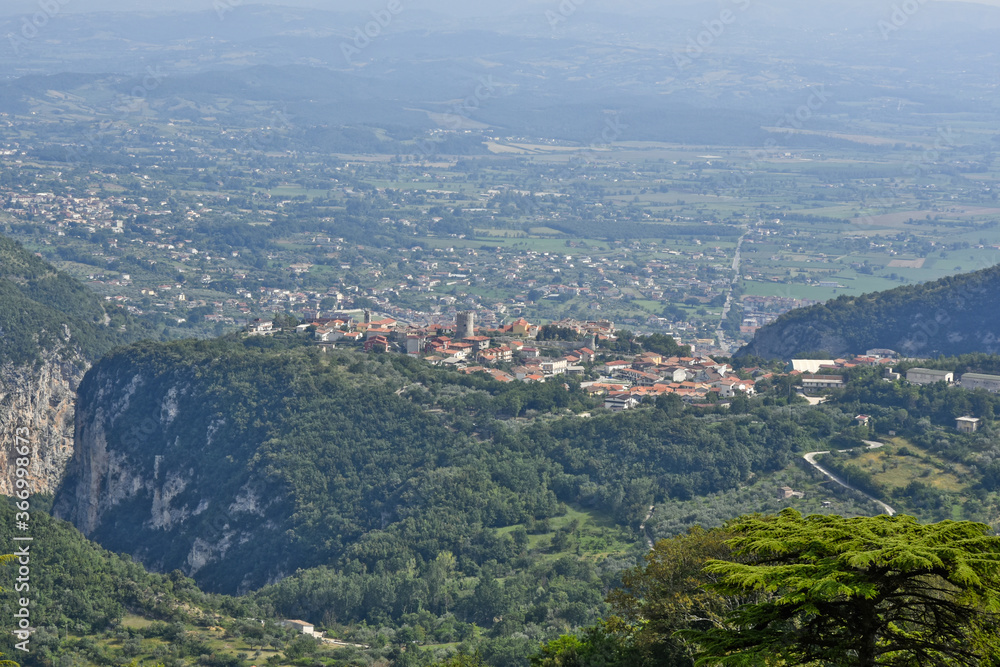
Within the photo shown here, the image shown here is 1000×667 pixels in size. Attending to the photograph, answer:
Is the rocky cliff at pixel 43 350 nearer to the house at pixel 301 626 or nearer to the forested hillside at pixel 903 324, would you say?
the house at pixel 301 626

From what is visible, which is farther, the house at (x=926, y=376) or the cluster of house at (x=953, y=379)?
the house at (x=926, y=376)

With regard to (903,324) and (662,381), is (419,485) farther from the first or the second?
(903,324)

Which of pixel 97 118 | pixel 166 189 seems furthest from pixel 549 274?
pixel 97 118

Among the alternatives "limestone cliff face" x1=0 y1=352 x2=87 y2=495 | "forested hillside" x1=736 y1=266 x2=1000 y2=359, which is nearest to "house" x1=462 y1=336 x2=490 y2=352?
"limestone cliff face" x1=0 y1=352 x2=87 y2=495

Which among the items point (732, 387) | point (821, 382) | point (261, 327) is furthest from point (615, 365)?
point (261, 327)

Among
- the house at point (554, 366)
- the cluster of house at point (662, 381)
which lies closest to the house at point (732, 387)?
the cluster of house at point (662, 381)

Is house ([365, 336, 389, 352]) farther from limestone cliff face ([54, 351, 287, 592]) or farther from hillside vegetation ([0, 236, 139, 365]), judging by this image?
hillside vegetation ([0, 236, 139, 365])
